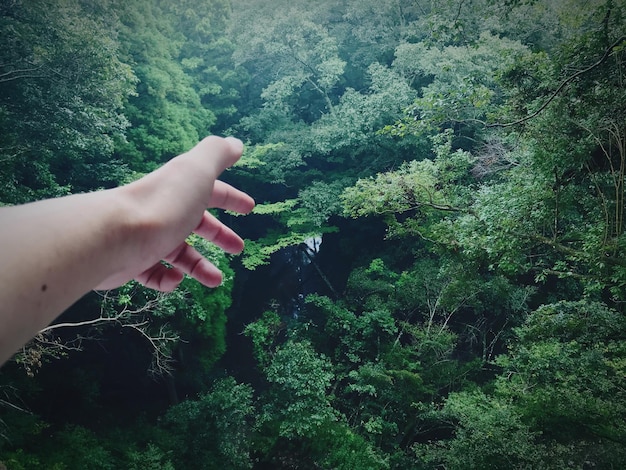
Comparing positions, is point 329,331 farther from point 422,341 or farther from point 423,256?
point 423,256

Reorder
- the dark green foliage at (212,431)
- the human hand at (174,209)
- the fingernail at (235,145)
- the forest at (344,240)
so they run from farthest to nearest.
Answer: the dark green foliage at (212,431)
the forest at (344,240)
the fingernail at (235,145)
the human hand at (174,209)

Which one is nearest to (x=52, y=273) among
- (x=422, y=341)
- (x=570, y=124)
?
(x=570, y=124)

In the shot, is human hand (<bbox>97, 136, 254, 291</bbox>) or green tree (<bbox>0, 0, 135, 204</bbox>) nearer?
human hand (<bbox>97, 136, 254, 291</bbox>)

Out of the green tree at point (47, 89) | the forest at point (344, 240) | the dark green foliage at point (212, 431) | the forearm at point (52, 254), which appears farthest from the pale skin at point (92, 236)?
the green tree at point (47, 89)

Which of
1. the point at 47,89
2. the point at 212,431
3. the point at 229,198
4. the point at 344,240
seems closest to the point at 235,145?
the point at 229,198

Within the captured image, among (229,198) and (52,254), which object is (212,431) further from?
(52,254)

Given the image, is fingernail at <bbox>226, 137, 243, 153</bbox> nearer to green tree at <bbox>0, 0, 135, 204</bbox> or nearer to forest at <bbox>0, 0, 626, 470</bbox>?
forest at <bbox>0, 0, 626, 470</bbox>

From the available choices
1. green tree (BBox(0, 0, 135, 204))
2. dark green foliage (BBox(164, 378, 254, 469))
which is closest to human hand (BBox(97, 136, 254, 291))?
dark green foliage (BBox(164, 378, 254, 469))

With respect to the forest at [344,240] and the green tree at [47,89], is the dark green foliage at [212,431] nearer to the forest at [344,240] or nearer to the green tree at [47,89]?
the forest at [344,240]
